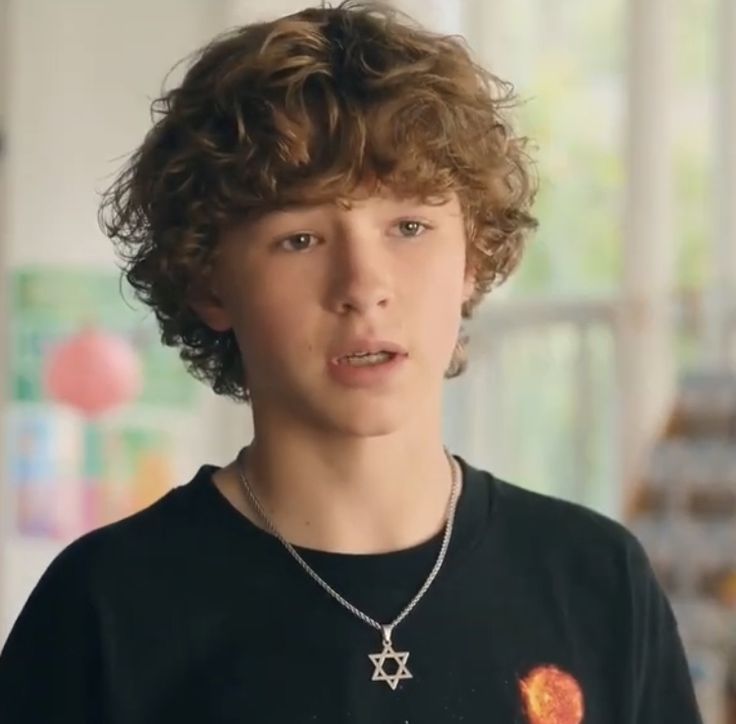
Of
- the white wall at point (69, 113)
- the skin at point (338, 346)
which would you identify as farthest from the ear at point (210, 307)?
the white wall at point (69, 113)

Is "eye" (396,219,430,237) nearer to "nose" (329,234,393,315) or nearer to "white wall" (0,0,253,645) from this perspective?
"nose" (329,234,393,315)

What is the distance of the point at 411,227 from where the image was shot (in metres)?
0.90

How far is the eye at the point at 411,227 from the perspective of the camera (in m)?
0.90

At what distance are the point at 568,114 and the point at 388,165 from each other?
158 centimetres

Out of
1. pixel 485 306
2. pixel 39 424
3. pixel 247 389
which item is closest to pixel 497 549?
pixel 247 389

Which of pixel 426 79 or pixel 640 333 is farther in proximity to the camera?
pixel 640 333

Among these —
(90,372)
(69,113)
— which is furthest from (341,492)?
(69,113)

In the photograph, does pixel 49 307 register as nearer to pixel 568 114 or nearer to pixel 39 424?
pixel 39 424

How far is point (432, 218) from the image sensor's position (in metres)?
0.91

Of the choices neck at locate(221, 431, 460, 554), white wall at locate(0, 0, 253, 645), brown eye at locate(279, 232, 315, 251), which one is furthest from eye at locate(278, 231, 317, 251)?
white wall at locate(0, 0, 253, 645)

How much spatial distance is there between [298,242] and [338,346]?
0.08 m

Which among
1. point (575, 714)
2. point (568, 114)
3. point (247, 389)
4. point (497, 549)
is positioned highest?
point (568, 114)

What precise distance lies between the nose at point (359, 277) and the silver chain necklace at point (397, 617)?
17 cm

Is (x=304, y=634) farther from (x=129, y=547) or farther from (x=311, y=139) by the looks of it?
(x=311, y=139)
